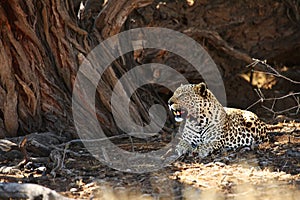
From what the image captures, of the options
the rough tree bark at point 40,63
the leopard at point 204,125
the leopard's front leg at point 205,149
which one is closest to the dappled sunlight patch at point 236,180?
the leopard's front leg at point 205,149

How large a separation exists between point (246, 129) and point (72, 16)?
2928mm

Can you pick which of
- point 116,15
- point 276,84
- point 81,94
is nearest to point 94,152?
point 81,94

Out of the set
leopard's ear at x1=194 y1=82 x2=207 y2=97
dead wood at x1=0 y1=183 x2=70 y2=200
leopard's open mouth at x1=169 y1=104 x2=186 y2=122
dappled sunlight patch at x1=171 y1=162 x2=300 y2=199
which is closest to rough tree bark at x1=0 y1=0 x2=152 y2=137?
leopard's open mouth at x1=169 y1=104 x2=186 y2=122

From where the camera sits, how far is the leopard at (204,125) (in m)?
7.08

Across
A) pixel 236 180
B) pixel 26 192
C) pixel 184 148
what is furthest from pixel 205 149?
pixel 26 192

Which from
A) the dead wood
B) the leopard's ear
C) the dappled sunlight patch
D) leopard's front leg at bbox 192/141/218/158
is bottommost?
the dappled sunlight patch

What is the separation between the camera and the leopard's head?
7098 mm

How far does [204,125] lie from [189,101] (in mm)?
371

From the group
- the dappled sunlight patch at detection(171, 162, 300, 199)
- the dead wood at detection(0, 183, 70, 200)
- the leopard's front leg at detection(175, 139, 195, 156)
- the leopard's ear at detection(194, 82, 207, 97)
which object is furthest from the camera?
the leopard's ear at detection(194, 82, 207, 97)

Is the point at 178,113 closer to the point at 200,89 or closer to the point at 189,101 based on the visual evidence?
the point at 189,101

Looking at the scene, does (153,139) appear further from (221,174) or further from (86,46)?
(221,174)

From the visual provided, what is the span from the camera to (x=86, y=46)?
317 inches

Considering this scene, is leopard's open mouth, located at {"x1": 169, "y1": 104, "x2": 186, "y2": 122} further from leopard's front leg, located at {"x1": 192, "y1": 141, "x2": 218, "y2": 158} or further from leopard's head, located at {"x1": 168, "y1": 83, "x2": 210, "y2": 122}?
leopard's front leg, located at {"x1": 192, "y1": 141, "x2": 218, "y2": 158}

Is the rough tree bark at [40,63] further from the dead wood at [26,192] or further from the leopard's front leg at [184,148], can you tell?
the dead wood at [26,192]
